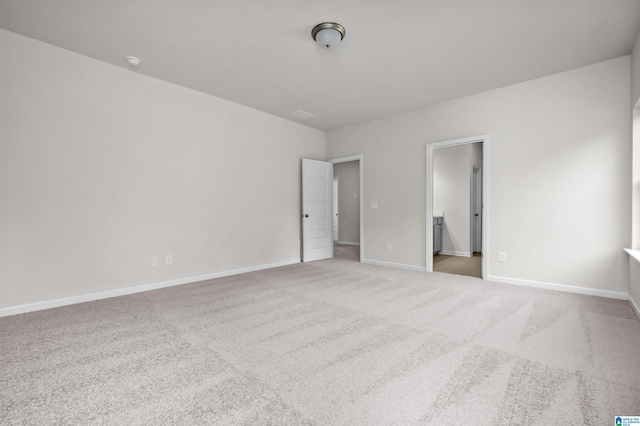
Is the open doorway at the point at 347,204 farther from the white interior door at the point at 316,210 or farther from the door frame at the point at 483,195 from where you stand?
the door frame at the point at 483,195

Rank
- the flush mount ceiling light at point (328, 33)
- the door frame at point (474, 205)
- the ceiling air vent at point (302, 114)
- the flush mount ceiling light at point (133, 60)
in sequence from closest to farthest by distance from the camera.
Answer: the flush mount ceiling light at point (328, 33) → the flush mount ceiling light at point (133, 60) → the ceiling air vent at point (302, 114) → the door frame at point (474, 205)

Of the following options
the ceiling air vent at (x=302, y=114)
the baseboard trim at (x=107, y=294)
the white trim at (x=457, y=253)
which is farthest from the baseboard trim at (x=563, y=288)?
the ceiling air vent at (x=302, y=114)

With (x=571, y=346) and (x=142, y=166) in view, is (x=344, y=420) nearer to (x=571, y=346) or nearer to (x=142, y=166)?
(x=571, y=346)

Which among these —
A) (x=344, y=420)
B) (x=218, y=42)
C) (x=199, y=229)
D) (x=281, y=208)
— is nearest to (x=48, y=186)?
(x=199, y=229)

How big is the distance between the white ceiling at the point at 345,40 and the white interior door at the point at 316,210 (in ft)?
6.46

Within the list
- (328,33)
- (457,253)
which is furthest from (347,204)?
(328,33)

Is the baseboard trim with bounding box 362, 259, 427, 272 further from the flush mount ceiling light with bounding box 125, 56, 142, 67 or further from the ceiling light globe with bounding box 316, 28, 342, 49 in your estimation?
the flush mount ceiling light with bounding box 125, 56, 142, 67

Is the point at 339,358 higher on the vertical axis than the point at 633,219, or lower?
lower

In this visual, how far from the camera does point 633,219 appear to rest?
304 centimetres

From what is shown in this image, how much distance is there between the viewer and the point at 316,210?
5863 millimetres

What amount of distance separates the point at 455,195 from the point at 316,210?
11.3ft

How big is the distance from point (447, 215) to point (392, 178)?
257 cm

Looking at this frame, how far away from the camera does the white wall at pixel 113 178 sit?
2.87 m

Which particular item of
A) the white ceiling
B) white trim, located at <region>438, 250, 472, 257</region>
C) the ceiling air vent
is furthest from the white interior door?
white trim, located at <region>438, 250, 472, 257</region>
